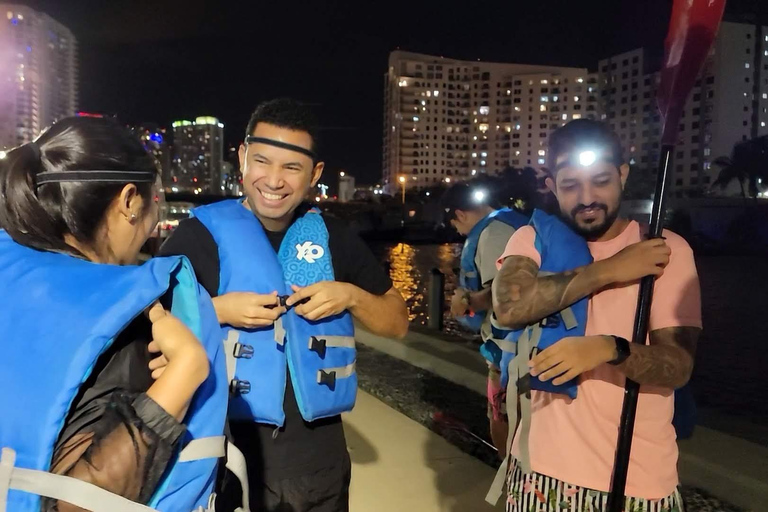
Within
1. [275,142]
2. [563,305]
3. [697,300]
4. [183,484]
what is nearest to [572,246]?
[563,305]

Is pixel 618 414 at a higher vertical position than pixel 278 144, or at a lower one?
lower

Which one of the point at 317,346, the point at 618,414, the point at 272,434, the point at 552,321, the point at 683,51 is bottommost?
the point at 272,434

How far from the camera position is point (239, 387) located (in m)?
1.95

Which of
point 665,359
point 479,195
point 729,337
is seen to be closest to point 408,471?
point 479,195

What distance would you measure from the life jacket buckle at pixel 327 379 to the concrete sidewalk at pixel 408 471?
201cm

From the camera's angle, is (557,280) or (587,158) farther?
(587,158)

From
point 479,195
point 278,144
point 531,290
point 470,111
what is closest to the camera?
point 531,290

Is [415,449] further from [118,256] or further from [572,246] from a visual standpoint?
[118,256]

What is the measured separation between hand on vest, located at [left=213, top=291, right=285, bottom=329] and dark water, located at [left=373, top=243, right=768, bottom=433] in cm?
535

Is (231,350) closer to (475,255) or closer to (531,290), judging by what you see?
(531,290)

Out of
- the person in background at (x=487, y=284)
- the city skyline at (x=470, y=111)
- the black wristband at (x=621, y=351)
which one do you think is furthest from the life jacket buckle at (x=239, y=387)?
the city skyline at (x=470, y=111)

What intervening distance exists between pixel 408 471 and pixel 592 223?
2.86m

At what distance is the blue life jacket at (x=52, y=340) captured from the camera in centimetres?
113

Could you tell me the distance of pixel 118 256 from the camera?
1407mm
